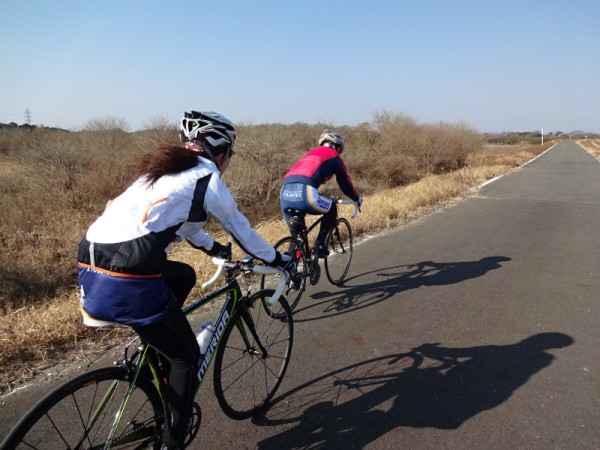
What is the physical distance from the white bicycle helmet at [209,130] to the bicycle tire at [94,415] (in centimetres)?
128

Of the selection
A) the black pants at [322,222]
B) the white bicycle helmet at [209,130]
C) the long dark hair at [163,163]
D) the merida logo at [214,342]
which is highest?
the white bicycle helmet at [209,130]

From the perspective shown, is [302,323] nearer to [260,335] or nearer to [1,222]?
[260,335]

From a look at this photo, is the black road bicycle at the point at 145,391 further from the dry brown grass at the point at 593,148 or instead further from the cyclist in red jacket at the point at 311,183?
the dry brown grass at the point at 593,148

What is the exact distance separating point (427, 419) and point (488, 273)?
364 centimetres

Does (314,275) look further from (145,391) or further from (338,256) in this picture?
(145,391)

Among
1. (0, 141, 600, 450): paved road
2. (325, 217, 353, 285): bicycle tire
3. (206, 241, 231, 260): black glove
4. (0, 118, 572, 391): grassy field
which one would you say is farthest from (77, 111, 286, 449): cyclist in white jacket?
(325, 217, 353, 285): bicycle tire

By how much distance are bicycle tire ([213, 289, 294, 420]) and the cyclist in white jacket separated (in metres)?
0.60

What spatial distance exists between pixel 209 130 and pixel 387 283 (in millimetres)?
3793

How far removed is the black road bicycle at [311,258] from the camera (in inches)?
183

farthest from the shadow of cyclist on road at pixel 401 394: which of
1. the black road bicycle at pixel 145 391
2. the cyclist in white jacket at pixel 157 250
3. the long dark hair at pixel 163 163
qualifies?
the long dark hair at pixel 163 163

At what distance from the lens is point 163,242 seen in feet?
6.14

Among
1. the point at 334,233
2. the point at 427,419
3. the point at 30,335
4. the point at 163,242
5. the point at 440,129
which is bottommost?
the point at 427,419

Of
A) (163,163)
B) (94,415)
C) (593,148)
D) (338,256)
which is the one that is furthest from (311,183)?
(593,148)

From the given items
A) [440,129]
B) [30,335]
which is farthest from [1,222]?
[440,129]
